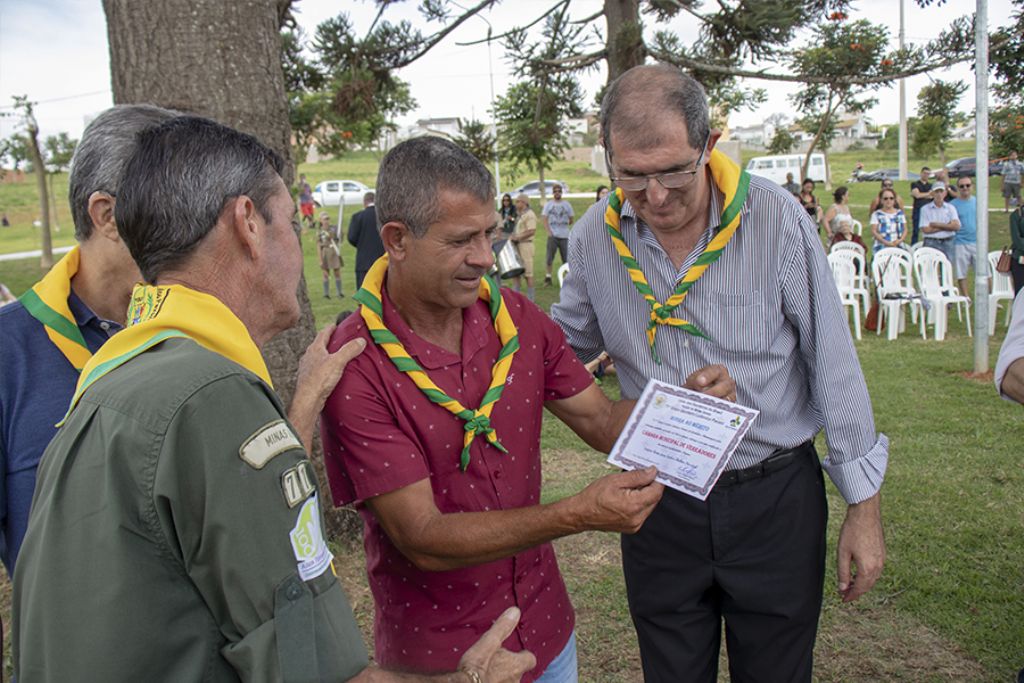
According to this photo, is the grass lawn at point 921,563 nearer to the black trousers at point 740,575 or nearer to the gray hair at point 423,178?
the black trousers at point 740,575

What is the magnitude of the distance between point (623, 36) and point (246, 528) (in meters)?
7.61

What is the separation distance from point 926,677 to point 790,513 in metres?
1.67

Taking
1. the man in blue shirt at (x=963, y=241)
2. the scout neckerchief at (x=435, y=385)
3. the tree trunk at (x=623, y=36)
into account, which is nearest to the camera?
the scout neckerchief at (x=435, y=385)

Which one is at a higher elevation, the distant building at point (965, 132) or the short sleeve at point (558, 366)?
the distant building at point (965, 132)

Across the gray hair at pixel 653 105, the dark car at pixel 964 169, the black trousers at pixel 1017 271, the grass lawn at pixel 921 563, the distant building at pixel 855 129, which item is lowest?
the grass lawn at pixel 921 563

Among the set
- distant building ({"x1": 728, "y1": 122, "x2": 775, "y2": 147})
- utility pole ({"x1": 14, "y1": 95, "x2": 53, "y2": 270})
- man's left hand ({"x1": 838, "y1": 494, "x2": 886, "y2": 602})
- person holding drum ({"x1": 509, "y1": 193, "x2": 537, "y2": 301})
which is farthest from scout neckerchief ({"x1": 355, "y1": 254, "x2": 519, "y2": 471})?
distant building ({"x1": 728, "y1": 122, "x2": 775, "y2": 147})

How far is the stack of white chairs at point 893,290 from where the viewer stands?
36.1ft

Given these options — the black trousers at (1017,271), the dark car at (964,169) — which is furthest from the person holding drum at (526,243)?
the dark car at (964,169)

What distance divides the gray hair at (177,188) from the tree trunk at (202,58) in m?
2.81

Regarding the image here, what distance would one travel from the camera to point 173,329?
127 centimetres

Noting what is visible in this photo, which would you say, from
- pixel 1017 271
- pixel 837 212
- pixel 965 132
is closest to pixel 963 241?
pixel 837 212

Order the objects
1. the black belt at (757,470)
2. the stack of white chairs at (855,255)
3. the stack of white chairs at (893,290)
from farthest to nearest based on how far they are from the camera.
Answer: the stack of white chairs at (855,255) → the stack of white chairs at (893,290) → the black belt at (757,470)

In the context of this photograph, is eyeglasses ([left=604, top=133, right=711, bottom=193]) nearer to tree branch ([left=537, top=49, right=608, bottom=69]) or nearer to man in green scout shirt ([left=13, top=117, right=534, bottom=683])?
man in green scout shirt ([left=13, top=117, right=534, bottom=683])

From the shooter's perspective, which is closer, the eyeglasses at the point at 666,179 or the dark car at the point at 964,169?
the eyeglasses at the point at 666,179
